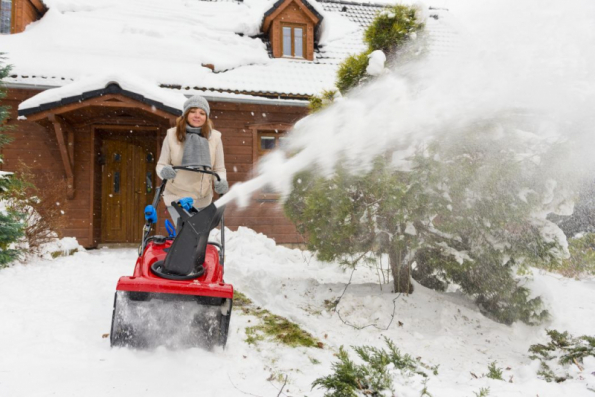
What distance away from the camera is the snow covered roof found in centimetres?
898

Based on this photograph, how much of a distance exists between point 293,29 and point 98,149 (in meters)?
6.31

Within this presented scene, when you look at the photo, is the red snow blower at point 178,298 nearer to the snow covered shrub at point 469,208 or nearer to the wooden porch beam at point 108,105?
the snow covered shrub at point 469,208

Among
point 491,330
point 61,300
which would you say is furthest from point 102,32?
point 491,330

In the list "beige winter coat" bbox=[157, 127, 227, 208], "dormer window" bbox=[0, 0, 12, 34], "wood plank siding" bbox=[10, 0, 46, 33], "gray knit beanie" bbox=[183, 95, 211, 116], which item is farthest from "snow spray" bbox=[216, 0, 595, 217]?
"dormer window" bbox=[0, 0, 12, 34]

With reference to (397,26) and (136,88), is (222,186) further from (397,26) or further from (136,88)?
(136,88)

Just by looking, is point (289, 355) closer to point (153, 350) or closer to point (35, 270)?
point (153, 350)

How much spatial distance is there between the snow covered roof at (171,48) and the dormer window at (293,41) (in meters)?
0.53

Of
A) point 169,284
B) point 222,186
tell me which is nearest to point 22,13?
point 222,186

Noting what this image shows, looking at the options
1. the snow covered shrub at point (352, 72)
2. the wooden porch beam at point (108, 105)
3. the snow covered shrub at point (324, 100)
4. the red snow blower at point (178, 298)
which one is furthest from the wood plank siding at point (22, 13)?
the red snow blower at point (178, 298)

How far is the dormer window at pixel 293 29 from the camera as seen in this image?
36.7 ft

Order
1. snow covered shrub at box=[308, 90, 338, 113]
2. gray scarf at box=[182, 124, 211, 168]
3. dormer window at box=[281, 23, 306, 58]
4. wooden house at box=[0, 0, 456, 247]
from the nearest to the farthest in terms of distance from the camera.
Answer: gray scarf at box=[182, 124, 211, 168], snow covered shrub at box=[308, 90, 338, 113], wooden house at box=[0, 0, 456, 247], dormer window at box=[281, 23, 306, 58]

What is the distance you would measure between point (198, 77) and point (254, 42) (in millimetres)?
2705

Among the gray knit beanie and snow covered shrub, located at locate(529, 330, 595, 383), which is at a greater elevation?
the gray knit beanie

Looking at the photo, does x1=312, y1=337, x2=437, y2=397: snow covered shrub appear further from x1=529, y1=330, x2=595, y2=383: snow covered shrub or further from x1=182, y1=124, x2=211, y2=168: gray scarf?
x1=182, y1=124, x2=211, y2=168: gray scarf
